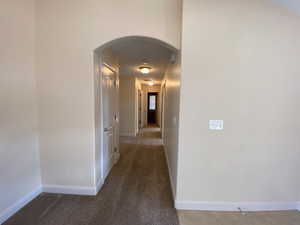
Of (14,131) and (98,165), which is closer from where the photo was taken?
(14,131)

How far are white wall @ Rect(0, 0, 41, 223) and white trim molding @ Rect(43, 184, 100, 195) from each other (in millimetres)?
156

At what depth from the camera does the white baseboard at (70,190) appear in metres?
2.18

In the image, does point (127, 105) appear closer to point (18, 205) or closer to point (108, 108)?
point (108, 108)

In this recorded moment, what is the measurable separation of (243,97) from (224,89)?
0.25 metres

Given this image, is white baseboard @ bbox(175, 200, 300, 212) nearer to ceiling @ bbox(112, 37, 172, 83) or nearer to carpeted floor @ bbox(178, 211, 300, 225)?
carpeted floor @ bbox(178, 211, 300, 225)

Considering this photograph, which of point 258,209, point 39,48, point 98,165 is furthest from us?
point 98,165

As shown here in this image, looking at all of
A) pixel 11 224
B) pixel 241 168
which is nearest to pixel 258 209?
pixel 241 168

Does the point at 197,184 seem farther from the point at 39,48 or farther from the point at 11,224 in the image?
the point at 39,48

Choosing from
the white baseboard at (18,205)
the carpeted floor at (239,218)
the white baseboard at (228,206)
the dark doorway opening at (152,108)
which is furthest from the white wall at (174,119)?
the dark doorway opening at (152,108)

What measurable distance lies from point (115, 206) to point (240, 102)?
2.05 metres

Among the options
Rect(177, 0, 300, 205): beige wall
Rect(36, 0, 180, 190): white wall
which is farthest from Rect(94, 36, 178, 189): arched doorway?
Rect(177, 0, 300, 205): beige wall

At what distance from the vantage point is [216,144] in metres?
1.87

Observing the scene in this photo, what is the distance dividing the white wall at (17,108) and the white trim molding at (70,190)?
16cm

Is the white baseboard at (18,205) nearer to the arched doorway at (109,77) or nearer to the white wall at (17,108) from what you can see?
the white wall at (17,108)
